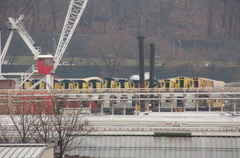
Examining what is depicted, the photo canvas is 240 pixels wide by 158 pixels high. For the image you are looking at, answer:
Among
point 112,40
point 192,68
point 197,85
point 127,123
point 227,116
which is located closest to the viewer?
point 127,123

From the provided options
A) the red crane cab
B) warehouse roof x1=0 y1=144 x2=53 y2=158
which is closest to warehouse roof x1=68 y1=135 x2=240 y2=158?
warehouse roof x1=0 y1=144 x2=53 y2=158

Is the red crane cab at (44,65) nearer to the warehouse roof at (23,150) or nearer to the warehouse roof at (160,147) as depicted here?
the warehouse roof at (160,147)

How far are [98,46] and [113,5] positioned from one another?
1588 cm

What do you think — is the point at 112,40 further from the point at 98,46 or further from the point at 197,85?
the point at 197,85

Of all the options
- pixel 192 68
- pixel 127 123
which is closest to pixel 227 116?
pixel 127 123

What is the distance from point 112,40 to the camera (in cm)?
13350

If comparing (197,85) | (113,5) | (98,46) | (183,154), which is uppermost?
(113,5)

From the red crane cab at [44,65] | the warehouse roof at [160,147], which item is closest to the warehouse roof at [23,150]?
the warehouse roof at [160,147]

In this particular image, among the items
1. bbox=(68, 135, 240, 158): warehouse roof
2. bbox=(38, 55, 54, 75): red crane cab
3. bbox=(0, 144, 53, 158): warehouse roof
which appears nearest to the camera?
bbox=(0, 144, 53, 158): warehouse roof

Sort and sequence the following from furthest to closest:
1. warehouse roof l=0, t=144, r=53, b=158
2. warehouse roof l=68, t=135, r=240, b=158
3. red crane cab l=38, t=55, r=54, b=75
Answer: red crane cab l=38, t=55, r=54, b=75 → warehouse roof l=68, t=135, r=240, b=158 → warehouse roof l=0, t=144, r=53, b=158

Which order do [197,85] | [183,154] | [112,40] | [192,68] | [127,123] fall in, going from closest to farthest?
[183,154] < [127,123] < [197,85] < [192,68] < [112,40]

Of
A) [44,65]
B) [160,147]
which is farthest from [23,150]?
[44,65]

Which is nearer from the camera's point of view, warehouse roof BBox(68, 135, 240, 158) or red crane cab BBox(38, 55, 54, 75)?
warehouse roof BBox(68, 135, 240, 158)

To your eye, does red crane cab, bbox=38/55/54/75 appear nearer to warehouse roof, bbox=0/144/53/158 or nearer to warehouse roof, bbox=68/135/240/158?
warehouse roof, bbox=68/135/240/158
